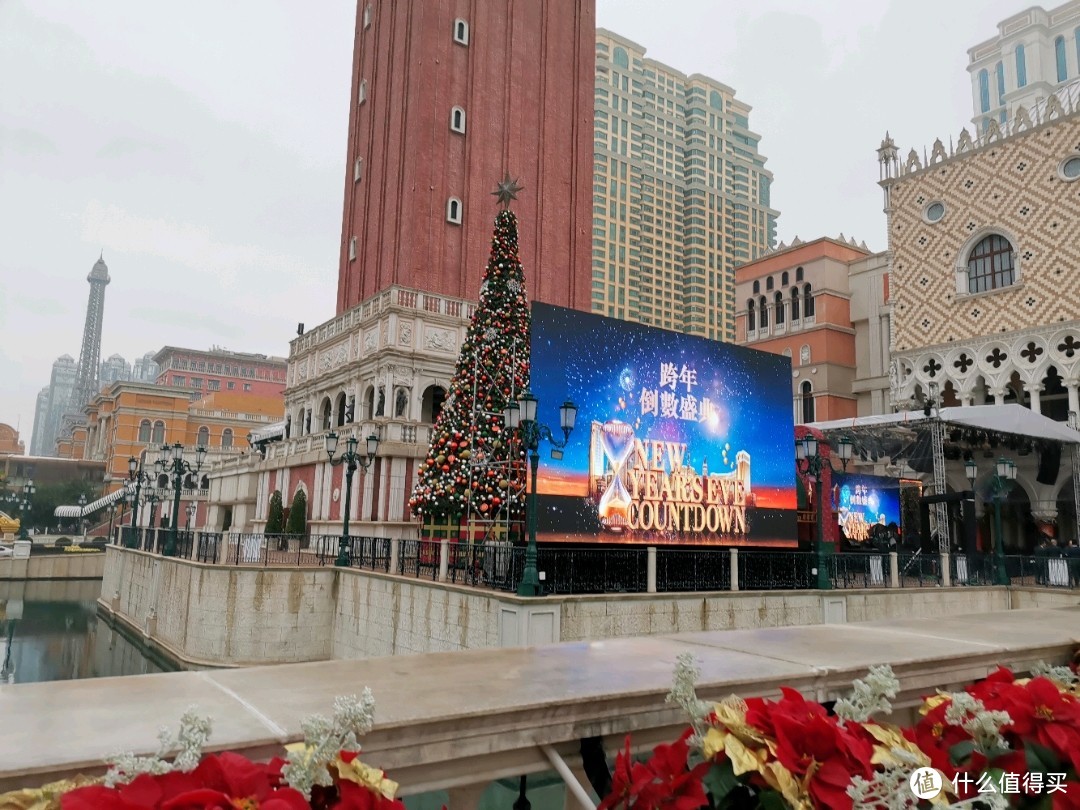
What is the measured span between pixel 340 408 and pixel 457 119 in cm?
1364

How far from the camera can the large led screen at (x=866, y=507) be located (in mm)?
24422

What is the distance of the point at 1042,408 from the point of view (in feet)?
108

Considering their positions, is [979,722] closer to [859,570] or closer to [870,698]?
[870,698]

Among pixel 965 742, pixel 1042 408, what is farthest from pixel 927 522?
pixel 965 742

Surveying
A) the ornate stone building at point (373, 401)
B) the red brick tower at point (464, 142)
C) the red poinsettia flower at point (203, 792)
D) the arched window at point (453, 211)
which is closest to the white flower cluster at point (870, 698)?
the red poinsettia flower at point (203, 792)

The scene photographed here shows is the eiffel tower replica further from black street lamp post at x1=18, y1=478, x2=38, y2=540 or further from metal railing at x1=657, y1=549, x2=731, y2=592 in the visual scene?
metal railing at x1=657, y1=549, x2=731, y2=592

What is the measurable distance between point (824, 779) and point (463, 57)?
1454 inches

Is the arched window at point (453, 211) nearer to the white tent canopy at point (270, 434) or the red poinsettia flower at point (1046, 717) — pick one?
the white tent canopy at point (270, 434)

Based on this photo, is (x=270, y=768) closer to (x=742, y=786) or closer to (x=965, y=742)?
(x=742, y=786)

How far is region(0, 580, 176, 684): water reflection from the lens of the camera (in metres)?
21.3

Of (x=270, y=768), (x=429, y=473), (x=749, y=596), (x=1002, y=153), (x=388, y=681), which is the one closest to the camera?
(x=270, y=768)

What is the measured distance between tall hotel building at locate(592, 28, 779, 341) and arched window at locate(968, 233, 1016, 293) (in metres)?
67.4

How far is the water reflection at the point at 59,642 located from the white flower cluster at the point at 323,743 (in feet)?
60.6

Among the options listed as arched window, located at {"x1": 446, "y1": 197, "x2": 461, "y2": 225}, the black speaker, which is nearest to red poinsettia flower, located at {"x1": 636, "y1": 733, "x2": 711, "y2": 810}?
the black speaker
